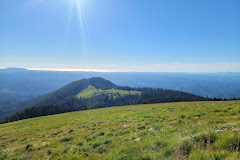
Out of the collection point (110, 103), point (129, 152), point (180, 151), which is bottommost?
point (110, 103)

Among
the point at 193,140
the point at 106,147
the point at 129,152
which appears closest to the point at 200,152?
the point at 193,140

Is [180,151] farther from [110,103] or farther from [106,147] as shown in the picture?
[110,103]

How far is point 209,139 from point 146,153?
3092 millimetres

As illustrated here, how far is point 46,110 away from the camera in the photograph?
9312 cm

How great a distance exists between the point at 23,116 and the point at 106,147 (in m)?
113

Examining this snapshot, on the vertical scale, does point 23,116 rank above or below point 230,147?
below

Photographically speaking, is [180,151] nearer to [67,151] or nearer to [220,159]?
→ [220,159]

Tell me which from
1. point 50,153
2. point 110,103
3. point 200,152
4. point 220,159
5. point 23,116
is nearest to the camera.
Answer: point 220,159

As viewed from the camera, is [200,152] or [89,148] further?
[89,148]

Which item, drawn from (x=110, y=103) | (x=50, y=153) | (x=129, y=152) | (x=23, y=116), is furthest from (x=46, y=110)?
(x=129, y=152)

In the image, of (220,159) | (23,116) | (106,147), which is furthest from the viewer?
(23,116)

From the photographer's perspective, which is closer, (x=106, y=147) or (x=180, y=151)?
(x=180, y=151)

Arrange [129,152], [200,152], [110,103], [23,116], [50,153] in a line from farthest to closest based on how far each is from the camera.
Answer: [110,103]
[23,116]
[50,153]
[129,152]
[200,152]

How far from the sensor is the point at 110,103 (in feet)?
503
